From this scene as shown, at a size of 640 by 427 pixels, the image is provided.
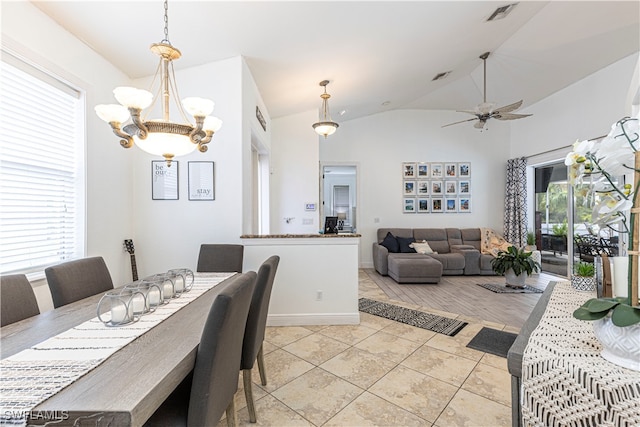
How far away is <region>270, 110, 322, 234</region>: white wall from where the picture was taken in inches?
212

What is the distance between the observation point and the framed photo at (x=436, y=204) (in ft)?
21.7

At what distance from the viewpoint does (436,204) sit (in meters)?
6.62

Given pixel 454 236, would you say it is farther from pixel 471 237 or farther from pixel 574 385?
pixel 574 385

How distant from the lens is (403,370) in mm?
2250

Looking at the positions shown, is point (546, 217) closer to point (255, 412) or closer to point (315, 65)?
point (315, 65)

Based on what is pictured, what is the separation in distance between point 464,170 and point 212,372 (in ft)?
22.7

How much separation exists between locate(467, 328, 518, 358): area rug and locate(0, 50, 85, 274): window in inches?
Answer: 146

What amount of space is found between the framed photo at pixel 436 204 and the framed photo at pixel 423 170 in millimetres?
577

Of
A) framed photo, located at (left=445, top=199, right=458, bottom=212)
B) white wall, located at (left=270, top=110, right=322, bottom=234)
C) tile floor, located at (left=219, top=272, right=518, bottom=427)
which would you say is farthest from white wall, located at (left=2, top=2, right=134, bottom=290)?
framed photo, located at (left=445, top=199, right=458, bottom=212)

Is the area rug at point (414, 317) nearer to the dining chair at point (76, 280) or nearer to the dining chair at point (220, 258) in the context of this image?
the dining chair at point (220, 258)

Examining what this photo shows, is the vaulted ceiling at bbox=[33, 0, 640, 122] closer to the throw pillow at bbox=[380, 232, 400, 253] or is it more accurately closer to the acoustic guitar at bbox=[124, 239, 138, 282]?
the acoustic guitar at bbox=[124, 239, 138, 282]

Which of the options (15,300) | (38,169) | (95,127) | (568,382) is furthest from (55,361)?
(95,127)

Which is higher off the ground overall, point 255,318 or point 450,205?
point 450,205

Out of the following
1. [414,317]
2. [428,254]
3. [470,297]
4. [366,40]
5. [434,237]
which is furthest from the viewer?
[434,237]
